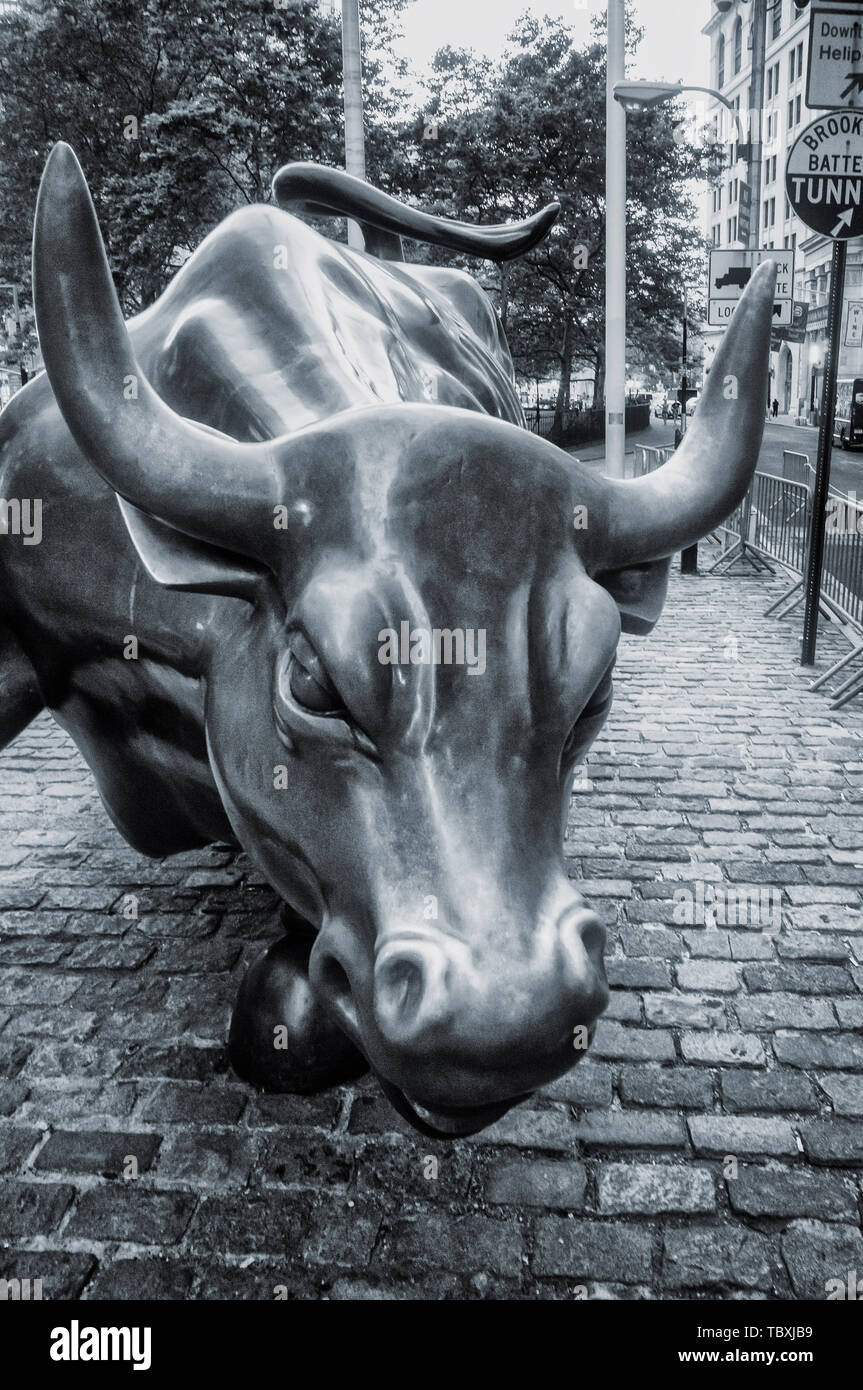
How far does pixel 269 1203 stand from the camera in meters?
2.76

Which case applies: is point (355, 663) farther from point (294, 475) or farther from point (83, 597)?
point (83, 597)

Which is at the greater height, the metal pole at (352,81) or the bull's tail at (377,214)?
the metal pole at (352,81)

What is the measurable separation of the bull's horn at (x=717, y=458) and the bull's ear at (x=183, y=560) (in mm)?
807

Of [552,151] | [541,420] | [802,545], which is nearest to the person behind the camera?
[802,545]

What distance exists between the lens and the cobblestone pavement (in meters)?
2.57

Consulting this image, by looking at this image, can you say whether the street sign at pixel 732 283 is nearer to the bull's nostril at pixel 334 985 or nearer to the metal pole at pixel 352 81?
the metal pole at pixel 352 81

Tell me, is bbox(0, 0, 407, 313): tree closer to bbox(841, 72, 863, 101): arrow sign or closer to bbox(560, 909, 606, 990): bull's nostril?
bbox(841, 72, 863, 101): arrow sign

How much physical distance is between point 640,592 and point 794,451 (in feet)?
81.7

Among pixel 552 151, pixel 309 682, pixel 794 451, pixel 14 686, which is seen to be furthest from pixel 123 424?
pixel 552 151

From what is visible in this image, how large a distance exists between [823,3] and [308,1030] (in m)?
8.28

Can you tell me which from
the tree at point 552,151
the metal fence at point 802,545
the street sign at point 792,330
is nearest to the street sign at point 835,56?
the street sign at point 792,330

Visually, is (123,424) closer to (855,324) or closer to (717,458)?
(717,458)

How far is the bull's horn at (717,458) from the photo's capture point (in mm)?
2461

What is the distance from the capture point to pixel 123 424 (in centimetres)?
220
